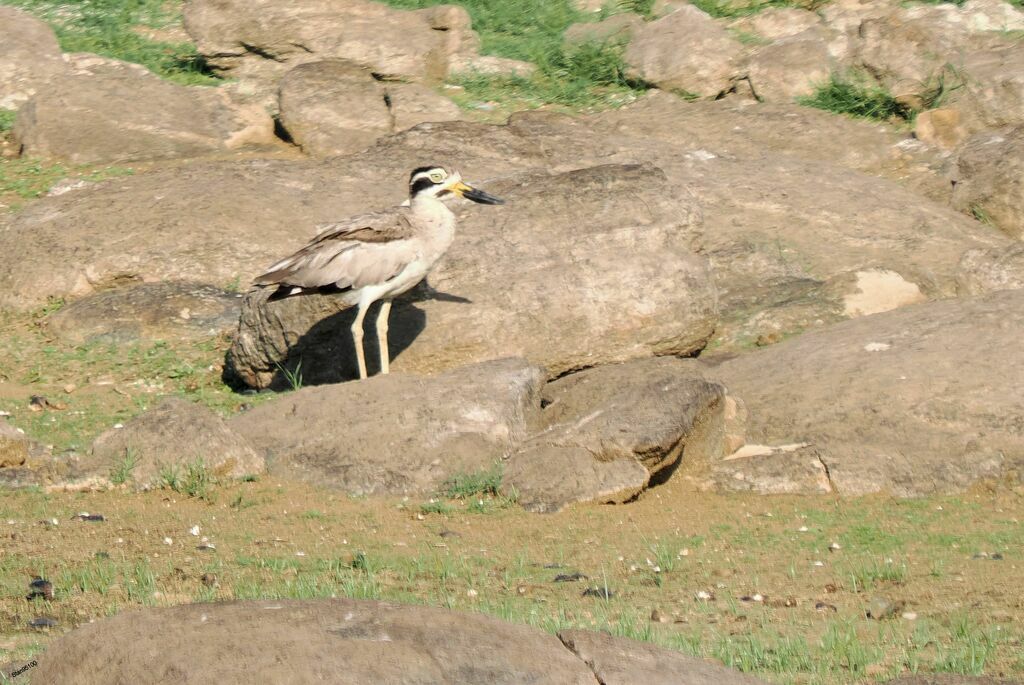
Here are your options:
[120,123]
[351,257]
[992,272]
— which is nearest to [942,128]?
[992,272]

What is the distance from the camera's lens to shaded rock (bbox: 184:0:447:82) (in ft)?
52.5

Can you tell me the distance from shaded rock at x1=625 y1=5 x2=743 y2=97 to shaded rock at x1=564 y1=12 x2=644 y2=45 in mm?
610

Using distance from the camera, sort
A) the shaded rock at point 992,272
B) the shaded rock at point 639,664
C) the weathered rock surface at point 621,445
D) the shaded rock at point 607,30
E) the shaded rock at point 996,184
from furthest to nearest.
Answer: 1. the shaded rock at point 607,30
2. the shaded rock at point 996,184
3. the shaded rock at point 992,272
4. the weathered rock surface at point 621,445
5. the shaded rock at point 639,664

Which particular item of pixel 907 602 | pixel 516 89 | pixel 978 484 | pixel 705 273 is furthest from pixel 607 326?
pixel 516 89

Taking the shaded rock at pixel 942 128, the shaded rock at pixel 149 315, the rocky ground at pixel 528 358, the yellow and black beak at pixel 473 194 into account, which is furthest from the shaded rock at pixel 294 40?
the yellow and black beak at pixel 473 194

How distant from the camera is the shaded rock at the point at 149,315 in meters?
10.9

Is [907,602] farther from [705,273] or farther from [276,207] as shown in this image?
[276,207]

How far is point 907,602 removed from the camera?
19.8 feet

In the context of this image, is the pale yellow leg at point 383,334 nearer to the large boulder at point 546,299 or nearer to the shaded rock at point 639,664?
the large boulder at point 546,299

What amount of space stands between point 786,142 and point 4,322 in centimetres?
732

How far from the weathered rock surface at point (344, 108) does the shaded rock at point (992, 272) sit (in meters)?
5.99

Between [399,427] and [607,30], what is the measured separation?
34.0 ft

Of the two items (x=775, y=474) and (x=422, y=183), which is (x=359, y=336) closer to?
(x=422, y=183)

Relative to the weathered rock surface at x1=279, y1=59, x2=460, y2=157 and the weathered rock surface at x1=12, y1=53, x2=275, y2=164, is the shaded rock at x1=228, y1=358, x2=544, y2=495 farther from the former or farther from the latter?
the weathered rock surface at x1=279, y1=59, x2=460, y2=157
